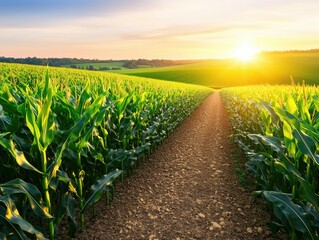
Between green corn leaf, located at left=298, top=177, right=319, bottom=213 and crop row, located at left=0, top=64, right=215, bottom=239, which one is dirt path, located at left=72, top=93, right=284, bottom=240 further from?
green corn leaf, located at left=298, top=177, right=319, bottom=213

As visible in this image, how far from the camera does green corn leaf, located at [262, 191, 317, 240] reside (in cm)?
286

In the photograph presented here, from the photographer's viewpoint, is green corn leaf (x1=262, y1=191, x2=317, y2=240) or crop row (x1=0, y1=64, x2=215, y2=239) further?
green corn leaf (x1=262, y1=191, x2=317, y2=240)

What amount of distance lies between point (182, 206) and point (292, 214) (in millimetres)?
2268

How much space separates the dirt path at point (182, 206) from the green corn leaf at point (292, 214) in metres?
1.09

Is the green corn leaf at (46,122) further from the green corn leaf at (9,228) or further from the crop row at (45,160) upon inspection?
the green corn leaf at (9,228)

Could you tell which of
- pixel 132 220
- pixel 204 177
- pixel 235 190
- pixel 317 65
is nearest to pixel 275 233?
pixel 235 190

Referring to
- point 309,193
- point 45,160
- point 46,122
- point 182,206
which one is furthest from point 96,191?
point 309,193

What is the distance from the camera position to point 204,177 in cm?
630

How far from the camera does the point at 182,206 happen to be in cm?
489

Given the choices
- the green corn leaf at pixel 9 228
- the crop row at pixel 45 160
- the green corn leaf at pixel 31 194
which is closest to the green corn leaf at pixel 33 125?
the crop row at pixel 45 160

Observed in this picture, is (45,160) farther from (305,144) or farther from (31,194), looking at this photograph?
(305,144)

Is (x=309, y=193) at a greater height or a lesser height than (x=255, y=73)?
lesser

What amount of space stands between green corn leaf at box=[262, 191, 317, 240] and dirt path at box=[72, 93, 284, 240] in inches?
43.0

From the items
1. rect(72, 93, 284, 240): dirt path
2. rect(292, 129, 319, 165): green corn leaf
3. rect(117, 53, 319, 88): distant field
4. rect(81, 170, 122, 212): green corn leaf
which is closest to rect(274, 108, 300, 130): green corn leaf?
rect(292, 129, 319, 165): green corn leaf
